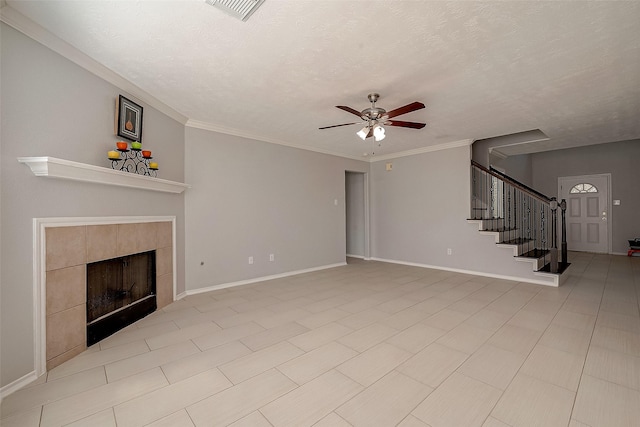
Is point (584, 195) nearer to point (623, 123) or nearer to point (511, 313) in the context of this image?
point (623, 123)

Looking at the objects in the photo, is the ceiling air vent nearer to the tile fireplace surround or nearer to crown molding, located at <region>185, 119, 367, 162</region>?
the tile fireplace surround

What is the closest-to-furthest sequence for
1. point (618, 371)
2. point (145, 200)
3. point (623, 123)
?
point (618, 371) → point (145, 200) → point (623, 123)

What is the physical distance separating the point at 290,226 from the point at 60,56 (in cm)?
356

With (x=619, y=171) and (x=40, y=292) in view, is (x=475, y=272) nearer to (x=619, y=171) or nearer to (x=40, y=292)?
(x=619, y=171)

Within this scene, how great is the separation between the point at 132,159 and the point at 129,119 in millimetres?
394

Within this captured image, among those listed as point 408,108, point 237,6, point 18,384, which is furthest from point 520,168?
point 18,384

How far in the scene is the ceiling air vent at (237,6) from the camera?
1.70 meters

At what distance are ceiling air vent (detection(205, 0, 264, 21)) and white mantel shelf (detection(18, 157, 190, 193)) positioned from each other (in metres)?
1.51

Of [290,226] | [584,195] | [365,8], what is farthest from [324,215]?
[584,195]

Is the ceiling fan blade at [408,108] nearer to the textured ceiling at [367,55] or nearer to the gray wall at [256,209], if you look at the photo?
the textured ceiling at [367,55]

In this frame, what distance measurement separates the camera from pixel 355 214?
6.98 meters

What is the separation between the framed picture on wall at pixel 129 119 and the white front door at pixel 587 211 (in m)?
9.49

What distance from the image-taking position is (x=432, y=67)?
97.7 inches

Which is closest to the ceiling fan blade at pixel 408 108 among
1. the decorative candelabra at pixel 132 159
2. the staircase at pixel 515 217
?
the decorative candelabra at pixel 132 159
